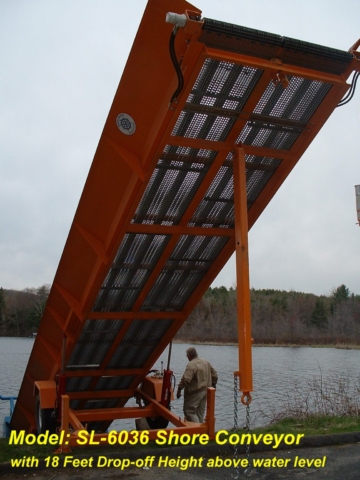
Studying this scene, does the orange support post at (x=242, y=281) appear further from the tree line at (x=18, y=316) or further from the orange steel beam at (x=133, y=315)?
the tree line at (x=18, y=316)

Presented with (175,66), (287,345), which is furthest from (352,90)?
(287,345)

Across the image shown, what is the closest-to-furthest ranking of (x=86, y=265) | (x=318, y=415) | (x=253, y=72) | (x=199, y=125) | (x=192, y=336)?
(x=253, y=72), (x=199, y=125), (x=86, y=265), (x=318, y=415), (x=192, y=336)

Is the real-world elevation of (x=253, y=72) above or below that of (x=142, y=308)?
above

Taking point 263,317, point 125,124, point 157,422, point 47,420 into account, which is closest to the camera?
point 125,124

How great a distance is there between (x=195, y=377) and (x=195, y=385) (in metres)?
0.12

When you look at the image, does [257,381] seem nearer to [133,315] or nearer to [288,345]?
[133,315]

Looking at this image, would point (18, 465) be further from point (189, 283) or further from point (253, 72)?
point (253, 72)

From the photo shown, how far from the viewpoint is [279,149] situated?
16.8 feet

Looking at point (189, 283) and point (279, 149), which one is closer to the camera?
point (279, 149)

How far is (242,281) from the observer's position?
4527 mm

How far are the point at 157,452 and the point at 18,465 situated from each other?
143 cm

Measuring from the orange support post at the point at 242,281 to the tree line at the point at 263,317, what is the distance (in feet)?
133

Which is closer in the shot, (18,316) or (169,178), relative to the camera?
(169,178)

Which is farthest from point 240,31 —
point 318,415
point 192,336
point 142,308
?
point 192,336
